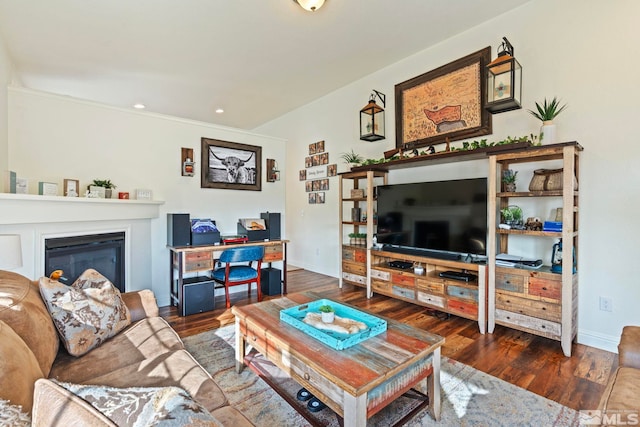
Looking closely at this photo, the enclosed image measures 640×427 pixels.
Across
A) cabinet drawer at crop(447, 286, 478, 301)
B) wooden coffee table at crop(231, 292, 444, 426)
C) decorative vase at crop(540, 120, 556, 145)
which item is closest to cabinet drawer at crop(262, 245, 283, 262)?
wooden coffee table at crop(231, 292, 444, 426)

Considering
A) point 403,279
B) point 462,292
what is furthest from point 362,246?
point 462,292

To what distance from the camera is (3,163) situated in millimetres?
2631

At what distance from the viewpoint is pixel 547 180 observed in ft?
8.53

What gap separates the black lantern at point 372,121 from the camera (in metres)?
3.76

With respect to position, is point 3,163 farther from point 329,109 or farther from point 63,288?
point 329,109

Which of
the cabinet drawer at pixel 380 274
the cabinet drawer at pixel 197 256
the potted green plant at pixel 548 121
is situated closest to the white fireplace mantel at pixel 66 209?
the cabinet drawer at pixel 197 256

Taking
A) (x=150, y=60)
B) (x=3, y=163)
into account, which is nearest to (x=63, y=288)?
(x=3, y=163)

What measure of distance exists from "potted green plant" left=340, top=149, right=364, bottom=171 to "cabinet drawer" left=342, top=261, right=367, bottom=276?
1.44m

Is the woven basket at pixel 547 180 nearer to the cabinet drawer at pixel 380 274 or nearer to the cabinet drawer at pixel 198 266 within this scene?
the cabinet drawer at pixel 380 274

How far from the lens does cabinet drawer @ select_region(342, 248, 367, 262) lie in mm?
4039

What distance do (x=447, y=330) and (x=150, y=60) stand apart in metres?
4.53

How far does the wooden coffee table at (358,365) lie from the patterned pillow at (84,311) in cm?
80

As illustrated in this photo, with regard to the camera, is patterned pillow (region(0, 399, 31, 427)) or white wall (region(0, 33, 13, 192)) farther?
white wall (region(0, 33, 13, 192))

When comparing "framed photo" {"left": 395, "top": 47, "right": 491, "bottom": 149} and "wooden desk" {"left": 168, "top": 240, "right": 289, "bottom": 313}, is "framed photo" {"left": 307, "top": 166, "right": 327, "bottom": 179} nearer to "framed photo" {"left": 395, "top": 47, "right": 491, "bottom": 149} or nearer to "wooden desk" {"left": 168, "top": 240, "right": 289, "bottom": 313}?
"framed photo" {"left": 395, "top": 47, "right": 491, "bottom": 149}
